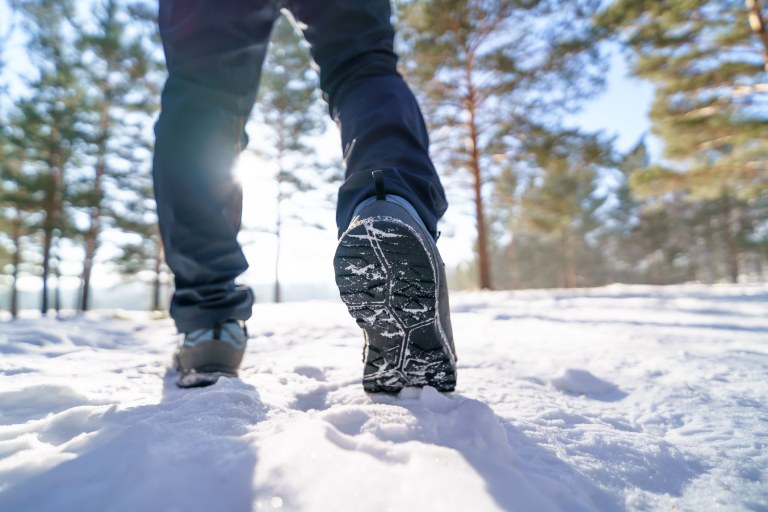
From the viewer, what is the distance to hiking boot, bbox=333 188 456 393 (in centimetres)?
59

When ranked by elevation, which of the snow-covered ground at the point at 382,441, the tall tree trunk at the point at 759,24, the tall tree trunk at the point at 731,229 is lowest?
the snow-covered ground at the point at 382,441

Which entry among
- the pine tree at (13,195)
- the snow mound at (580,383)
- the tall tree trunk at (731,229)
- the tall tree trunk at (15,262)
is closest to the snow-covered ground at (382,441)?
the snow mound at (580,383)

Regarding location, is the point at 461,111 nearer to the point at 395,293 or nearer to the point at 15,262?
the point at 395,293

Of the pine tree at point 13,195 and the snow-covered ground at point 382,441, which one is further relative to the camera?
the pine tree at point 13,195

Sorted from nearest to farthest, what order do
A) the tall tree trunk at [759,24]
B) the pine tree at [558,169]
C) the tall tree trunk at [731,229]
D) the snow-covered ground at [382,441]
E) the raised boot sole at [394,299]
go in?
1. the snow-covered ground at [382,441]
2. the raised boot sole at [394,299]
3. the tall tree trunk at [759,24]
4. the pine tree at [558,169]
5. the tall tree trunk at [731,229]

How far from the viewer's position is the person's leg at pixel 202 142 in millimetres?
791

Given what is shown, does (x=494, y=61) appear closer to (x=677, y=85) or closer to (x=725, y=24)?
(x=677, y=85)

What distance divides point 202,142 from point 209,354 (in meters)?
0.46

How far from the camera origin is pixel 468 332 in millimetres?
1646

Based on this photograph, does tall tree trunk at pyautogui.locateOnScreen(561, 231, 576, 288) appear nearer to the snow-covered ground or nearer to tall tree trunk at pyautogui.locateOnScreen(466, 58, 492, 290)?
tall tree trunk at pyautogui.locateOnScreen(466, 58, 492, 290)

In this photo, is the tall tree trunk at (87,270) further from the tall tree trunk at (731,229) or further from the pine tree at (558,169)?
the tall tree trunk at (731,229)

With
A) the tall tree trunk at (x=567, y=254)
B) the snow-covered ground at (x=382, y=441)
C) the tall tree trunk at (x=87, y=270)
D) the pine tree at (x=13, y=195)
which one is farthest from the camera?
the tall tree trunk at (x=567, y=254)

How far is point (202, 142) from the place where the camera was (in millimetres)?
811

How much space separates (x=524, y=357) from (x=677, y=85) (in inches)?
334
